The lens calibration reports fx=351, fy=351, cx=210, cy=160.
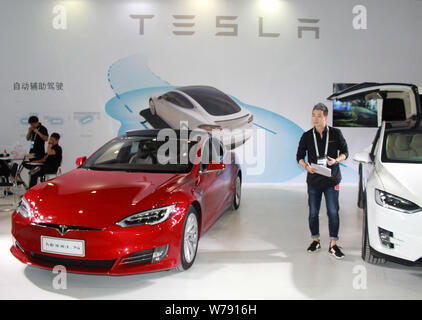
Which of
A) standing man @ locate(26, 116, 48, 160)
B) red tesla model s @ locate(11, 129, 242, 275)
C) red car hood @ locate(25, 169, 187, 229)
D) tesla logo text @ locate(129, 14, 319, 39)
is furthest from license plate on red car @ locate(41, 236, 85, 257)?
tesla logo text @ locate(129, 14, 319, 39)

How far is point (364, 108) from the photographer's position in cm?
736

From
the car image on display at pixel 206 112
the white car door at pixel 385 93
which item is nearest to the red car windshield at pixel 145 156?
the white car door at pixel 385 93

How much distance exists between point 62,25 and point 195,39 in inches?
111

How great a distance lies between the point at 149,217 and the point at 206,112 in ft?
16.4

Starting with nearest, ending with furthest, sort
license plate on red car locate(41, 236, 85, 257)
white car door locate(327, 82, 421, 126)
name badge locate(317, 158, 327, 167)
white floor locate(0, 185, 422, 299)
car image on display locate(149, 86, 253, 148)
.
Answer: license plate on red car locate(41, 236, 85, 257), white floor locate(0, 185, 422, 299), name badge locate(317, 158, 327, 167), white car door locate(327, 82, 421, 126), car image on display locate(149, 86, 253, 148)

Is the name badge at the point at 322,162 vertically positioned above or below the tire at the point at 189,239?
above

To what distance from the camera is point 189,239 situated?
2.79 metres

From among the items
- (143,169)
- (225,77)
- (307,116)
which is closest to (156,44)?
(225,77)

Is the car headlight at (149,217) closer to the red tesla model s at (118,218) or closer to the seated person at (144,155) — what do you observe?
the red tesla model s at (118,218)

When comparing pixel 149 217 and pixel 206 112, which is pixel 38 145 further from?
pixel 149 217

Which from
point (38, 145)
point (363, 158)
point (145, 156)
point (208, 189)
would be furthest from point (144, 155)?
point (38, 145)

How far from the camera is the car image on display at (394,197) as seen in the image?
2467 mm

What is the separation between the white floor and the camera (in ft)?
7.89

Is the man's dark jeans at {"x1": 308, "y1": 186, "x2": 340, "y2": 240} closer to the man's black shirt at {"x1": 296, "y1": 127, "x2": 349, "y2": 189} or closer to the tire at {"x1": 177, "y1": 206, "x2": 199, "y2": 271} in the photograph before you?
the man's black shirt at {"x1": 296, "y1": 127, "x2": 349, "y2": 189}
